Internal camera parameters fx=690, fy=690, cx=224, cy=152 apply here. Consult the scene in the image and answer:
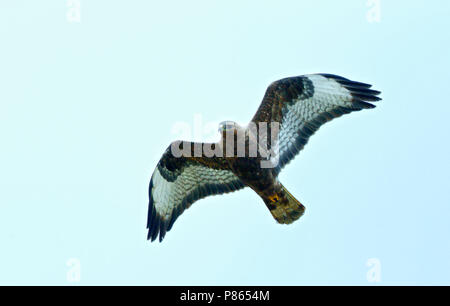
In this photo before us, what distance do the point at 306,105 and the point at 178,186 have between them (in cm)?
290

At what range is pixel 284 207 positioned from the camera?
40.4 feet

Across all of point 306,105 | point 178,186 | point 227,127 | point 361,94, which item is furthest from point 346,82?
point 178,186

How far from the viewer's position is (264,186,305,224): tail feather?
40.1 ft

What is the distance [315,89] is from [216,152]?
213 cm

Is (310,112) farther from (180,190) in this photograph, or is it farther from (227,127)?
(180,190)

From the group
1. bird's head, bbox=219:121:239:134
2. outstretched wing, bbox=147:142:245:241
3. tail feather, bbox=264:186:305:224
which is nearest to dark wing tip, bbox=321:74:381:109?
tail feather, bbox=264:186:305:224

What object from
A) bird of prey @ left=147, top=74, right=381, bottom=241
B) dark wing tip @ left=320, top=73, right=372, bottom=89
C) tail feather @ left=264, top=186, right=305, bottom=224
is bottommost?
tail feather @ left=264, top=186, right=305, bottom=224

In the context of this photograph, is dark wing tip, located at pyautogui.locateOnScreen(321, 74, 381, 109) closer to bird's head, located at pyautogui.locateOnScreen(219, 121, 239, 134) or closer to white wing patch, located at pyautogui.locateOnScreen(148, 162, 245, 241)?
bird's head, located at pyautogui.locateOnScreen(219, 121, 239, 134)

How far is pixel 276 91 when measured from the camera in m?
12.1

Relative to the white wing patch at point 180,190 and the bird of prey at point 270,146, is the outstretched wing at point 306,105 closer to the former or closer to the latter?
the bird of prey at point 270,146

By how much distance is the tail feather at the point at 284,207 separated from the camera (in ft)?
40.1

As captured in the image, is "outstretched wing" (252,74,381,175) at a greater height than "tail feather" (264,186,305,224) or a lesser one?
greater
